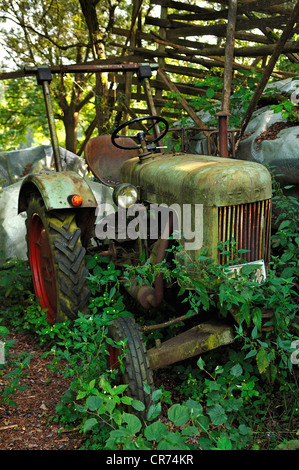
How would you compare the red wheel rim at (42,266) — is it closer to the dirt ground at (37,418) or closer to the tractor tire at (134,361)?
the dirt ground at (37,418)

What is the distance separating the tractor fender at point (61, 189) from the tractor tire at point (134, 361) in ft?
3.61

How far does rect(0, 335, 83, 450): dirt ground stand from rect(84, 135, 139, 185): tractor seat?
1849 millimetres

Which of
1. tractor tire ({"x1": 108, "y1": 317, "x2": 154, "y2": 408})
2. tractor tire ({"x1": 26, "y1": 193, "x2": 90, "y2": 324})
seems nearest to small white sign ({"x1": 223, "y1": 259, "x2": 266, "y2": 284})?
tractor tire ({"x1": 108, "y1": 317, "x2": 154, "y2": 408})

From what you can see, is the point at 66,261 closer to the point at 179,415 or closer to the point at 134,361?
→ the point at 134,361

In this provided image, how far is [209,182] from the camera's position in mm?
2514

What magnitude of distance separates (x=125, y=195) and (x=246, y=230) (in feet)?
2.80

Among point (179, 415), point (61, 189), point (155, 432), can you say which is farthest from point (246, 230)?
point (61, 189)

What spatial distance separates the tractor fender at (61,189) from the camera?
337 centimetres

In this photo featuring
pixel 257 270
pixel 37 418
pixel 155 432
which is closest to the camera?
pixel 155 432

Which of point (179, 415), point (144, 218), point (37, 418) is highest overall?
point (144, 218)

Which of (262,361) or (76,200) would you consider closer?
(262,361)

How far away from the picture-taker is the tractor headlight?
3.08 metres

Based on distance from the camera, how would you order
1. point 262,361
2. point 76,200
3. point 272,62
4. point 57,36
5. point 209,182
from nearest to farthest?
point 262,361, point 209,182, point 76,200, point 272,62, point 57,36

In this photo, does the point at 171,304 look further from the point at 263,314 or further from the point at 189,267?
the point at 263,314
